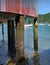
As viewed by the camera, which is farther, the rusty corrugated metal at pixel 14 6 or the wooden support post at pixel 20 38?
the wooden support post at pixel 20 38

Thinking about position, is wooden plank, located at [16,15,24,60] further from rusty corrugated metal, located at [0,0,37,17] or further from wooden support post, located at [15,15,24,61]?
rusty corrugated metal, located at [0,0,37,17]

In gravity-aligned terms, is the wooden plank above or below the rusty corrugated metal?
below

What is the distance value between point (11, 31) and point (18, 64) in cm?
827

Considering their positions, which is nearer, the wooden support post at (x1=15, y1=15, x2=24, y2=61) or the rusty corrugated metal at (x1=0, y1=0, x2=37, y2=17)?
the rusty corrugated metal at (x1=0, y1=0, x2=37, y2=17)

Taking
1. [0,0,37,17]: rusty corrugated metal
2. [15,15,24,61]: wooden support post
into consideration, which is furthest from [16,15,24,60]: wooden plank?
[0,0,37,17]: rusty corrugated metal

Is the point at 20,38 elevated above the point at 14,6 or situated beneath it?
situated beneath

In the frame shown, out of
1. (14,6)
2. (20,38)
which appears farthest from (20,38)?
(14,6)

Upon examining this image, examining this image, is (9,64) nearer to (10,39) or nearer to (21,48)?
(21,48)

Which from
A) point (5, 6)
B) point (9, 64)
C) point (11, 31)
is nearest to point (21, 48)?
point (9, 64)

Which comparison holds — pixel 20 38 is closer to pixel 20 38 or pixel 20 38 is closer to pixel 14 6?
pixel 20 38

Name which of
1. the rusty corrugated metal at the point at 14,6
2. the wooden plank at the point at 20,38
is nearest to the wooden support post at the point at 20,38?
the wooden plank at the point at 20,38

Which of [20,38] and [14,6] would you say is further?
[20,38]

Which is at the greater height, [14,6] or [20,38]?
[14,6]

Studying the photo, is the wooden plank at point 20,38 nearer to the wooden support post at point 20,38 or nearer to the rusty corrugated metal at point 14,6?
the wooden support post at point 20,38
